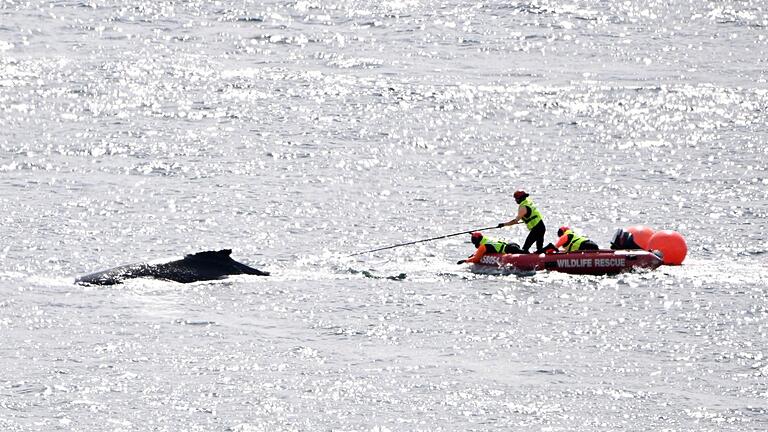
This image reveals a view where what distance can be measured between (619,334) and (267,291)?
24.2 feet

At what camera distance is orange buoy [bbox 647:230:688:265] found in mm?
31562

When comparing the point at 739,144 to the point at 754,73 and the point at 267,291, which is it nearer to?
the point at 754,73

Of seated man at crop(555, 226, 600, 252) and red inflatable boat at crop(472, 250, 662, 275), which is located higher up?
seated man at crop(555, 226, 600, 252)

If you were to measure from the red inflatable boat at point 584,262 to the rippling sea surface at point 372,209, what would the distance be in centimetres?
43

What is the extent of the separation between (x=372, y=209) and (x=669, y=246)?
36.6ft

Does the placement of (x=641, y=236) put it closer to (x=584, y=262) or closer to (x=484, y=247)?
(x=584, y=262)

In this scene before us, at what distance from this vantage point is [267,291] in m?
29.2

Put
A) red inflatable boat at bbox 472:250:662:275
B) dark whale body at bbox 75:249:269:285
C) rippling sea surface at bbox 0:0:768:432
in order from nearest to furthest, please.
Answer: rippling sea surface at bbox 0:0:768:432 < dark whale body at bbox 75:249:269:285 < red inflatable boat at bbox 472:250:662:275

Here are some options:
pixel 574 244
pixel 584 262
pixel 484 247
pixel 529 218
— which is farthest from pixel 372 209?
pixel 584 262

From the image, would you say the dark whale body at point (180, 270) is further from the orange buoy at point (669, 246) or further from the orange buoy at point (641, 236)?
the orange buoy at point (669, 246)

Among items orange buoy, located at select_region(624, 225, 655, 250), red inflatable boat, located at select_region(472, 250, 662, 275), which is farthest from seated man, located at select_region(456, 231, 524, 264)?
orange buoy, located at select_region(624, 225, 655, 250)

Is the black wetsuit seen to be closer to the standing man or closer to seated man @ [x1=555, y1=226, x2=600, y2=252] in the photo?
the standing man

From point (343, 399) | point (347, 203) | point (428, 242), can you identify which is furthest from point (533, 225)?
point (343, 399)

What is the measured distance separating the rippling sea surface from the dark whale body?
391mm
